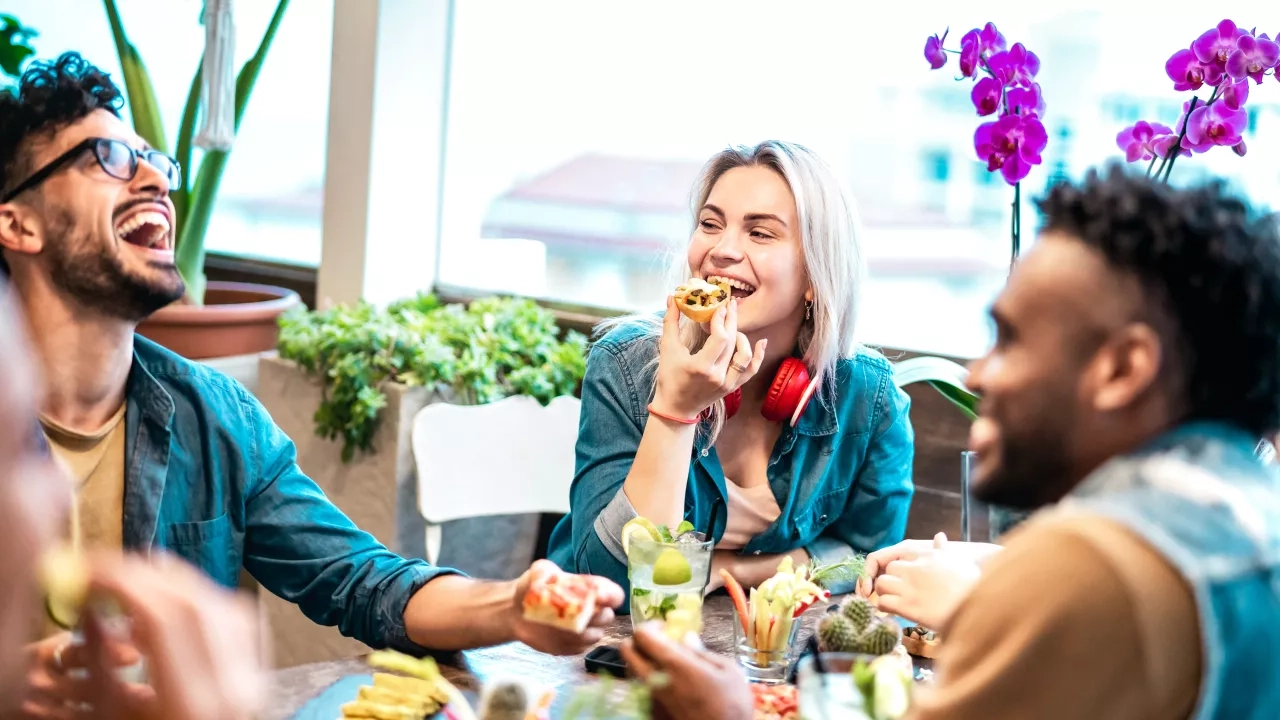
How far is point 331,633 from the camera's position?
10.9ft

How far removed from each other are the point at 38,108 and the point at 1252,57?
5.83 ft

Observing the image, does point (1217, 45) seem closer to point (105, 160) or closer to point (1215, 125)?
point (1215, 125)

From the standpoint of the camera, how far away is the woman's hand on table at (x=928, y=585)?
4.83ft

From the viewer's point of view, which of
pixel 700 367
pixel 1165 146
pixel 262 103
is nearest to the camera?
pixel 1165 146

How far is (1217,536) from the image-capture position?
0.88 meters

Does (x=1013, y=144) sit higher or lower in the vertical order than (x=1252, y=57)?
lower

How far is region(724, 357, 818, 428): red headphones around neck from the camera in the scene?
231cm

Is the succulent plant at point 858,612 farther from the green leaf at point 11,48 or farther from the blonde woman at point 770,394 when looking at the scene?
the green leaf at point 11,48

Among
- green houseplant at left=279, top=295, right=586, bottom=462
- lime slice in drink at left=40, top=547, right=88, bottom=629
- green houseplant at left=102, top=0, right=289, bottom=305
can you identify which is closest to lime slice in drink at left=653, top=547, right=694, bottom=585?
lime slice in drink at left=40, top=547, right=88, bottom=629

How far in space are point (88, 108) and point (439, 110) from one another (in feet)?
7.30

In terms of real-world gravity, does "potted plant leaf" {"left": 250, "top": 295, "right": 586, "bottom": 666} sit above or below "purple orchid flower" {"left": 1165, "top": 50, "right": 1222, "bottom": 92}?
below

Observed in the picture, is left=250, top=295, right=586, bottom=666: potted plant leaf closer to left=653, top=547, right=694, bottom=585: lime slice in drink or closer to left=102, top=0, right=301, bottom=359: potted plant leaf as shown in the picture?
left=102, top=0, right=301, bottom=359: potted plant leaf

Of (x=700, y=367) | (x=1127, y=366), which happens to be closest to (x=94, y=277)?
(x=700, y=367)

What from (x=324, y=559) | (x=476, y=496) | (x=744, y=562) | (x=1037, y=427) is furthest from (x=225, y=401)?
(x=1037, y=427)
